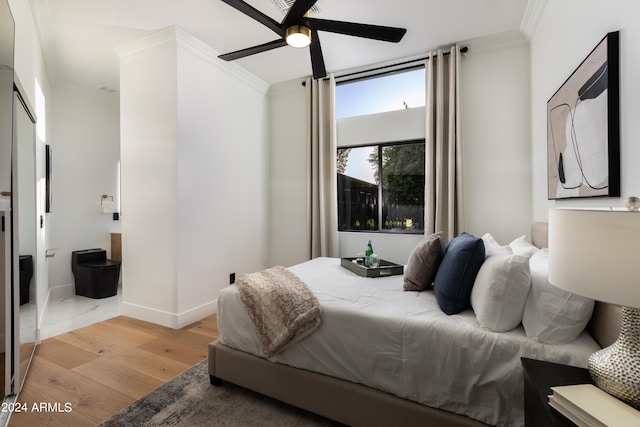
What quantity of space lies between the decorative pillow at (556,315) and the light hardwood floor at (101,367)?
2.27 m

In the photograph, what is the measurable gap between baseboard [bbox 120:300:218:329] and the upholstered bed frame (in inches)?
47.0

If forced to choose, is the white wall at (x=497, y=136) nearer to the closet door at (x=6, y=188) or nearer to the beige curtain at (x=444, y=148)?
the beige curtain at (x=444, y=148)

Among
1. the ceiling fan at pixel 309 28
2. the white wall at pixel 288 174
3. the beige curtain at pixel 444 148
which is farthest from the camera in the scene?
the white wall at pixel 288 174

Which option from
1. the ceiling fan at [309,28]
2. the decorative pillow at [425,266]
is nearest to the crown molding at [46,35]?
the ceiling fan at [309,28]

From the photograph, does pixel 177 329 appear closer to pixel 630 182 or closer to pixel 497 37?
pixel 630 182

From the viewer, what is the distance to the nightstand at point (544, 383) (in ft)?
2.95

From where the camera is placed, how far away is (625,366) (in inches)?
35.3

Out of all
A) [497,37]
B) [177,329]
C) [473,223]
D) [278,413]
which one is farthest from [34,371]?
[497,37]

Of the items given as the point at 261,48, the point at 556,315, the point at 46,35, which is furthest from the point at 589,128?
the point at 46,35

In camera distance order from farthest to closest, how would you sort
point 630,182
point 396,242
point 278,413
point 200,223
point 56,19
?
point 396,242 < point 200,223 < point 56,19 < point 278,413 < point 630,182

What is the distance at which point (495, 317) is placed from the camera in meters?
1.38

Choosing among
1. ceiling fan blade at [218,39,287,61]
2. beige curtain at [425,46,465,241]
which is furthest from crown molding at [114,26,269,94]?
beige curtain at [425,46,465,241]

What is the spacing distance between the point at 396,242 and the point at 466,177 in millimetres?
1070

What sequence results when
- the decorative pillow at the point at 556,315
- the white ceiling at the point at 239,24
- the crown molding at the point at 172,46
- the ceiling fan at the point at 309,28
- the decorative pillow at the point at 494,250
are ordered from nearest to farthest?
the decorative pillow at the point at 556,315 → the decorative pillow at the point at 494,250 → the ceiling fan at the point at 309,28 → the white ceiling at the point at 239,24 → the crown molding at the point at 172,46
